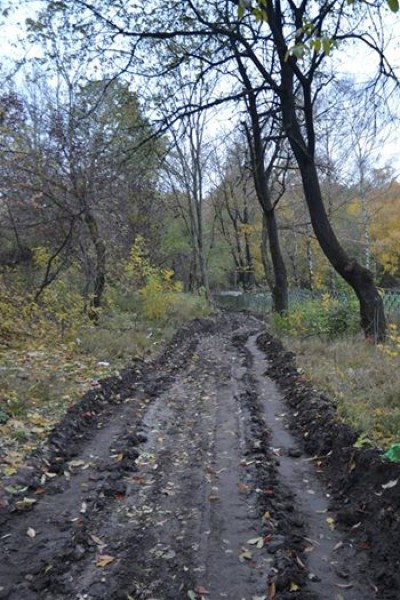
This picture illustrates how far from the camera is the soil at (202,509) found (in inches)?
119

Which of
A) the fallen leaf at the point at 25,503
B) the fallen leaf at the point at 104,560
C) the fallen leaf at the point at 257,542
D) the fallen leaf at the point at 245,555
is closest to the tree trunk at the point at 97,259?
the fallen leaf at the point at 25,503

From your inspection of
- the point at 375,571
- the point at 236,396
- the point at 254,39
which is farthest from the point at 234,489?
the point at 254,39

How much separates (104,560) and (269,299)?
2718 centimetres

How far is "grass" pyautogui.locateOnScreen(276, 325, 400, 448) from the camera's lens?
4980 millimetres

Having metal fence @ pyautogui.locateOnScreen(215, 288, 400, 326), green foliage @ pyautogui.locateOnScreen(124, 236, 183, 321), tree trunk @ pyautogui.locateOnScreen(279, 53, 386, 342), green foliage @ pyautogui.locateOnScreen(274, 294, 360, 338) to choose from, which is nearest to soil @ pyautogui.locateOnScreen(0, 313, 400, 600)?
tree trunk @ pyautogui.locateOnScreen(279, 53, 386, 342)

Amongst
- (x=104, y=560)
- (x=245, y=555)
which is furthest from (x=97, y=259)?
(x=245, y=555)

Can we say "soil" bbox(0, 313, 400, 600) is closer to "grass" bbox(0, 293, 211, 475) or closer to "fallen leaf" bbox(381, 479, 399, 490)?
"fallen leaf" bbox(381, 479, 399, 490)

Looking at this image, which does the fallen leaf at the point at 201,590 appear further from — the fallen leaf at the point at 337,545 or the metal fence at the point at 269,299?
the metal fence at the point at 269,299

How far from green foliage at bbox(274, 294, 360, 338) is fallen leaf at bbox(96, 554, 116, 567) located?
8779 millimetres

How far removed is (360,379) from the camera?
22.5 feet

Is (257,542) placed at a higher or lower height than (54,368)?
lower

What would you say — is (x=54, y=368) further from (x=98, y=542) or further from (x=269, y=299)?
(x=269, y=299)

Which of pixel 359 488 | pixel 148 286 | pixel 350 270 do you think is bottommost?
pixel 359 488

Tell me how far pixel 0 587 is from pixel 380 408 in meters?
4.14
